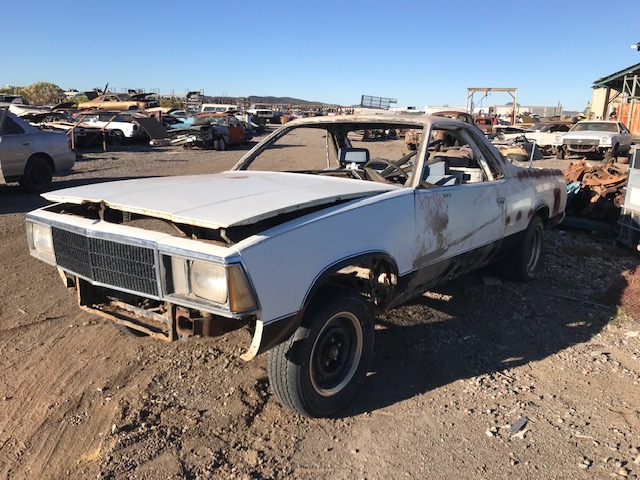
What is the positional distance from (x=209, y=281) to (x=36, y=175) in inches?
355

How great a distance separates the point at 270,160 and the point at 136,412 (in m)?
15.8

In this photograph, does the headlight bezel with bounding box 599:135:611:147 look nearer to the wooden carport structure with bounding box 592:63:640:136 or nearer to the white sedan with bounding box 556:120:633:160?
the white sedan with bounding box 556:120:633:160

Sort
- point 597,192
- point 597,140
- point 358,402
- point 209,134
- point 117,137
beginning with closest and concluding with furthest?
point 358,402, point 597,192, point 597,140, point 117,137, point 209,134

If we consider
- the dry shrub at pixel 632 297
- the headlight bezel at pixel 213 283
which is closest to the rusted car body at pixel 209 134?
the dry shrub at pixel 632 297

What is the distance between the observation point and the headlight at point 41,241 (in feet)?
10.4

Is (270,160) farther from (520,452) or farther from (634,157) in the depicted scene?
(520,452)

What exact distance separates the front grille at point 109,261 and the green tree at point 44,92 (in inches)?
2311

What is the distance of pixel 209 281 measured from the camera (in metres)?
2.42

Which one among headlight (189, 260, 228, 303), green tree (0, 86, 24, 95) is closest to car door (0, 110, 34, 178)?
headlight (189, 260, 228, 303)

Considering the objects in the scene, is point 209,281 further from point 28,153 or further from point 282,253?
point 28,153

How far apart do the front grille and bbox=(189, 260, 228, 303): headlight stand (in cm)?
24

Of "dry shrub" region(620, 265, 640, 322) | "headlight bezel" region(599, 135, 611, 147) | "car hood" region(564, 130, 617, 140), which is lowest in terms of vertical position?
"dry shrub" region(620, 265, 640, 322)

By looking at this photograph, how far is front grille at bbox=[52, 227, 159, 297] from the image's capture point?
8.54ft

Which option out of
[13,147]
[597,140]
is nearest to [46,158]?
[13,147]
